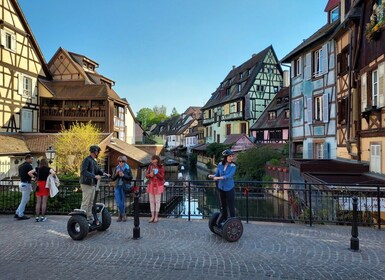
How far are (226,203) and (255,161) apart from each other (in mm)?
20273

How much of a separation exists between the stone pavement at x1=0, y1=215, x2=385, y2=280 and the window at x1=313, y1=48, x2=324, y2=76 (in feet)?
47.0

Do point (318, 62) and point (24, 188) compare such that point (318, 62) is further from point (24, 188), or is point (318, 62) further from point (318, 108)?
point (24, 188)

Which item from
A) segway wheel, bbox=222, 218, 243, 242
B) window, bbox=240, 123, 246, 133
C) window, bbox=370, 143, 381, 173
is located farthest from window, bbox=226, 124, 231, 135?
segway wheel, bbox=222, 218, 243, 242

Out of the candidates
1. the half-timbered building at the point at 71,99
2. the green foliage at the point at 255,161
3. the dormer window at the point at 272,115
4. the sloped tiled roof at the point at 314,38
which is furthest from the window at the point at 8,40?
the dormer window at the point at 272,115

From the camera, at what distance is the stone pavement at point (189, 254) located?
178 inches

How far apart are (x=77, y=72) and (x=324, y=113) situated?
25.2m

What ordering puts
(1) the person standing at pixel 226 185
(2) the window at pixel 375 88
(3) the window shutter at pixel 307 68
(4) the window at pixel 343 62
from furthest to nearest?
(3) the window shutter at pixel 307 68 < (4) the window at pixel 343 62 < (2) the window at pixel 375 88 < (1) the person standing at pixel 226 185

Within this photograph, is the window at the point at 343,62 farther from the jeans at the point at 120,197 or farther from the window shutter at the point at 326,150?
the jeans at the point at 120,197

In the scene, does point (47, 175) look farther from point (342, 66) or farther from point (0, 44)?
point (0, 44)

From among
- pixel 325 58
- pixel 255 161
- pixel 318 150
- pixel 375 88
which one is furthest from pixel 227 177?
pixel 255 161

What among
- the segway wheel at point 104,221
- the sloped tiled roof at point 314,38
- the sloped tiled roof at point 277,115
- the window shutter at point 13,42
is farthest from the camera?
the sloped tiled roof at point 277,115

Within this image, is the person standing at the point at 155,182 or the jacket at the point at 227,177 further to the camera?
the person standing at the point at 155,182

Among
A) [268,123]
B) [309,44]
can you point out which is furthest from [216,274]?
[268,123]

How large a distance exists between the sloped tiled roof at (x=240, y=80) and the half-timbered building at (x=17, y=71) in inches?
950
